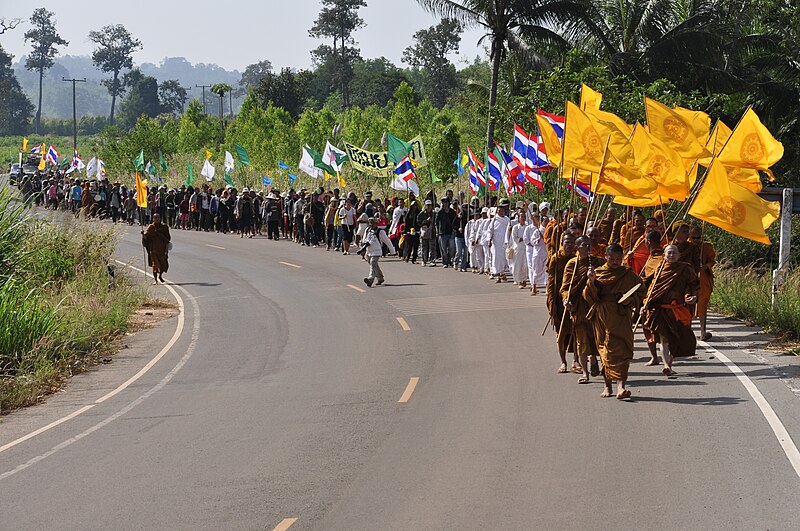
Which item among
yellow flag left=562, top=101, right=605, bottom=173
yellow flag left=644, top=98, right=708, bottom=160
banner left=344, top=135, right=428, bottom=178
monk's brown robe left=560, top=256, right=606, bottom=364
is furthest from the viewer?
banner left=344, top=135, right=428, bottom=178

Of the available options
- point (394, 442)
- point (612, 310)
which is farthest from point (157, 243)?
point (394, 442)

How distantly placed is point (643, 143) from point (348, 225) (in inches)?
749

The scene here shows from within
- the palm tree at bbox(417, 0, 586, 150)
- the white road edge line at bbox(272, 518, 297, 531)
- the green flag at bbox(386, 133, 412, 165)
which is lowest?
the white road edge line at bbox(272, 518, 297, 531)

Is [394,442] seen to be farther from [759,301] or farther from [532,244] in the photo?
[532,244]

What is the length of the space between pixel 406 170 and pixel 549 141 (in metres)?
13.7

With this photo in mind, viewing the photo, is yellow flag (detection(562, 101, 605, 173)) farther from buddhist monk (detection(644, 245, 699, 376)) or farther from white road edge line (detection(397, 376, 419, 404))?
white road edge line (detection(397, 376, 419, 404))

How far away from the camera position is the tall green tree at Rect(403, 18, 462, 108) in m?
105

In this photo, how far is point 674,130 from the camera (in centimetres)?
1630

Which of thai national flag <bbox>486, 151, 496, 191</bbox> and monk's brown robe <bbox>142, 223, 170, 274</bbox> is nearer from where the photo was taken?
monk's brown robe <bbox>142, 223, 170, 274</bbox>

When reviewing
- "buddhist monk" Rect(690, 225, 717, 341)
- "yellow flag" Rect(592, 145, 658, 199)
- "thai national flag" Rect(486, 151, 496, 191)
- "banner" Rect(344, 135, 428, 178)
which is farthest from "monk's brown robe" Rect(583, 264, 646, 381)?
"banner" Rect(344, 135, 428, 178)

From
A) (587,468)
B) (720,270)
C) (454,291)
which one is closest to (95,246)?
(454,291)

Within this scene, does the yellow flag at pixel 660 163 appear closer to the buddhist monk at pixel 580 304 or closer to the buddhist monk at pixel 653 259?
the buddhist monk at pixel 653 259

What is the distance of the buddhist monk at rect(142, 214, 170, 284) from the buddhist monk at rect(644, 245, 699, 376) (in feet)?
51.5

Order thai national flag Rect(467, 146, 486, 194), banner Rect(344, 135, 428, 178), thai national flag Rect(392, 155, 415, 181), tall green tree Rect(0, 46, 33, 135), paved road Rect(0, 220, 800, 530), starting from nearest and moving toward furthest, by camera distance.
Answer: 1. paved road Rect(0, 220, 800, 530)
2. thai national flag Rect(467, 146, 486, 194)
3. thai national flag Rect(392, 155, 415, 181)
4. banner Rect(344, 135, 428, 178)
5. tall green tree Rect(0, 46, 33, 135)
